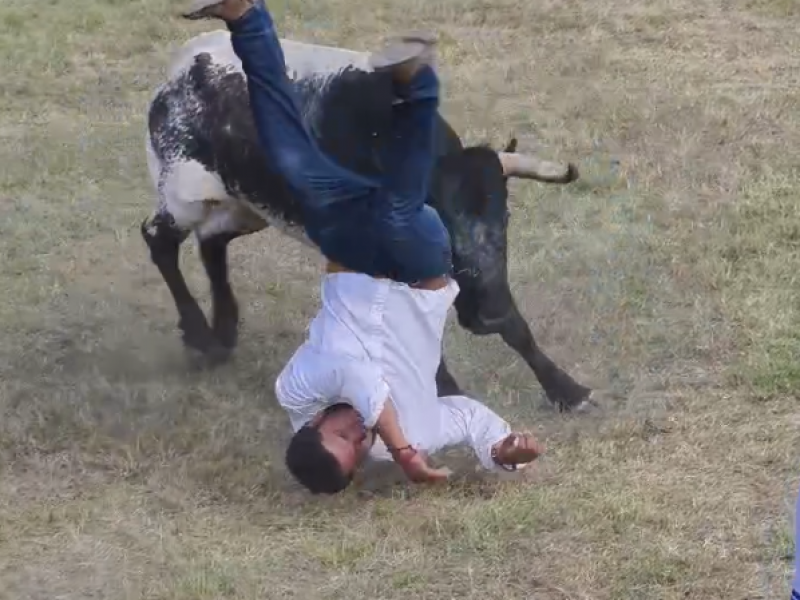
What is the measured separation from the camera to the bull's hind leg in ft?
19.7

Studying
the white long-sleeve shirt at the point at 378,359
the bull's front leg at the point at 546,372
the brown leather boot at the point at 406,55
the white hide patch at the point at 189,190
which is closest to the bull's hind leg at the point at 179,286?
the white hide patch at the point at 189,190

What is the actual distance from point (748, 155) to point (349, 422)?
3967 millimetres

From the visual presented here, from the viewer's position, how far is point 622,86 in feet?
29.7

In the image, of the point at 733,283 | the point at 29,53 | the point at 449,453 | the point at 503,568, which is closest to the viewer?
the point at 503,568

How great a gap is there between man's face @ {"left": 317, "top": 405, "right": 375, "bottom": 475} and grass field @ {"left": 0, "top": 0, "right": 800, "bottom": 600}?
0.67 ft

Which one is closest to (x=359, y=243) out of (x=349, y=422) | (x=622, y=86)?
(x=349, y=422)

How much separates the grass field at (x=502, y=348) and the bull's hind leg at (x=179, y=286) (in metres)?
0.11

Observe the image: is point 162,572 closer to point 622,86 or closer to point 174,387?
point 174,387

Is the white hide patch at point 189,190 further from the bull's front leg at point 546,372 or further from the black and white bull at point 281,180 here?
the bull's front leg at point 546,372

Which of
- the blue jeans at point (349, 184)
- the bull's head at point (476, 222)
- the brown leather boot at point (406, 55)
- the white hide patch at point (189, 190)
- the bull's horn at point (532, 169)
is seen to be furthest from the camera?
the white hide patch at point (189, 190)

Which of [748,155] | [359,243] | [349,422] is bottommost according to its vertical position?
[748,155]

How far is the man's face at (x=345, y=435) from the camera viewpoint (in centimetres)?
446

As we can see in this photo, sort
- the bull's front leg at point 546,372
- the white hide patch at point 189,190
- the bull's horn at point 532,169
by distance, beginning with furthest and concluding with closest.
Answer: the white hide patch at point 189,190
the bull's front leg at point 546,372
the bull's horn at point 532,169

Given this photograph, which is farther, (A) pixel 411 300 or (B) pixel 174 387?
(B) pixel 174 387
